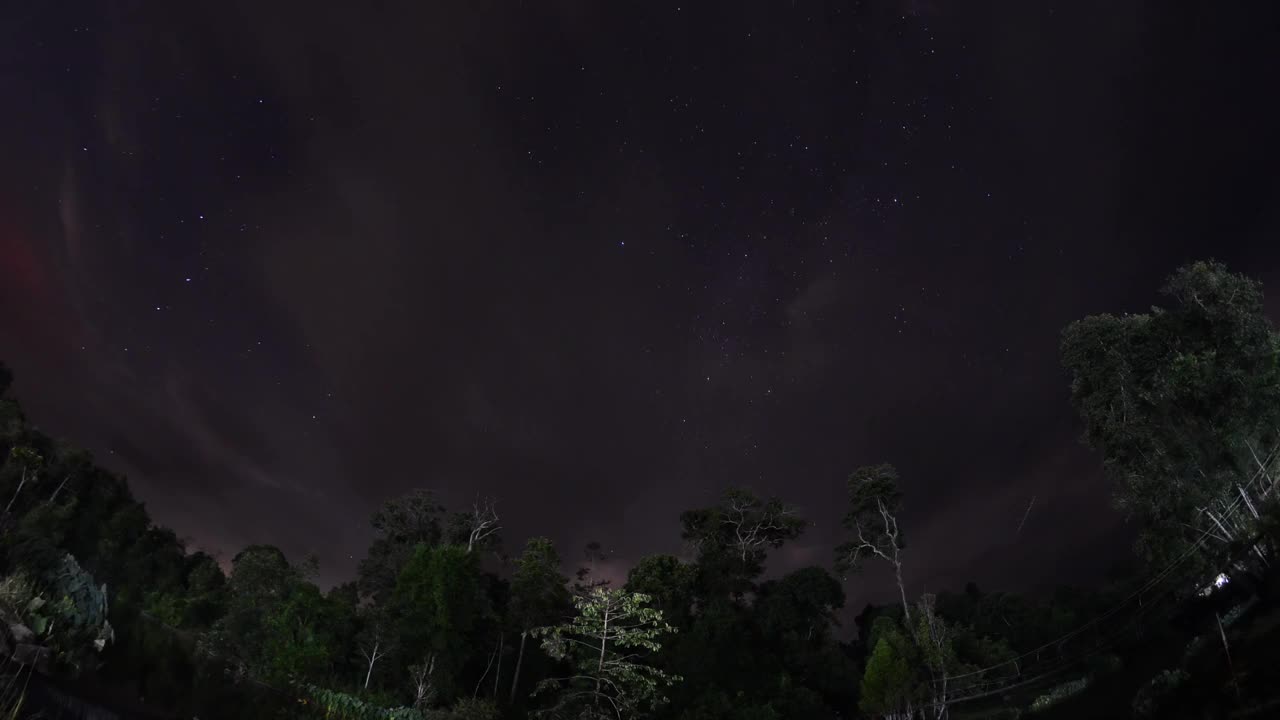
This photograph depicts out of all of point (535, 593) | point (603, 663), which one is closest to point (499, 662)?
point (535, 593)

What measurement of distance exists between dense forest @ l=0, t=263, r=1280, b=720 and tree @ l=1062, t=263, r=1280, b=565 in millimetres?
102

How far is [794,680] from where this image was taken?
144 ft

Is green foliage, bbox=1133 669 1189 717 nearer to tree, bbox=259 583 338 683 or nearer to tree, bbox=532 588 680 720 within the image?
tree, bbox=532 588 680 720

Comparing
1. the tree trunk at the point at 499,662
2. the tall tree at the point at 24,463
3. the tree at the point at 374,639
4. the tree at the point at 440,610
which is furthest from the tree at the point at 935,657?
the tall tree at the point at 24,463

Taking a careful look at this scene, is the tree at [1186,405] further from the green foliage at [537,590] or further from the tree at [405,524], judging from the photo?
the tree at [405,524]

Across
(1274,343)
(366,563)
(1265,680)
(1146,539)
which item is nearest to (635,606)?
(1265,680)

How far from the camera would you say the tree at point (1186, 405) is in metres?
26.5

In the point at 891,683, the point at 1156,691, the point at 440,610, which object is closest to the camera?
the point at 1156,691

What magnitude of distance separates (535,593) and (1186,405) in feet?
114

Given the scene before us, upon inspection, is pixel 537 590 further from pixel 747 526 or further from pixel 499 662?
pixel 747 526

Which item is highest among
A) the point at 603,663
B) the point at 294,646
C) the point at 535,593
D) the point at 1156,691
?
the point at 535,593

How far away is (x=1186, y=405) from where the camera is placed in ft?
91.5

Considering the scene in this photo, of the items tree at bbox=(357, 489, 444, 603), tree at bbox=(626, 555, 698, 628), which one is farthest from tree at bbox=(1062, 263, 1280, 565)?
tree at bbox=(357, 489, 444, 603)

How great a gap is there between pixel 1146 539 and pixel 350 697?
33.9 m
